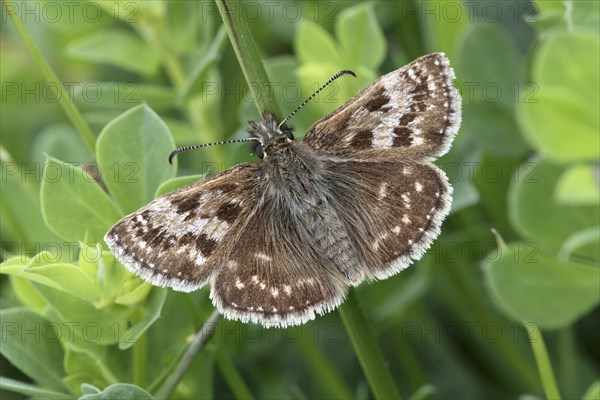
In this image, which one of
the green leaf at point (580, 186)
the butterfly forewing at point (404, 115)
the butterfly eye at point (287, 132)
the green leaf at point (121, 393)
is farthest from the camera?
the butterfly eye at point (287, 132)

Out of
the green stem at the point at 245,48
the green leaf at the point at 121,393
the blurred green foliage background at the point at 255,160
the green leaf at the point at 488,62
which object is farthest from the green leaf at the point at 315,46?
the green leaf at the point at 121,393

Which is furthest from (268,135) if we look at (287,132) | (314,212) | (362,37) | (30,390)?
(30,390)

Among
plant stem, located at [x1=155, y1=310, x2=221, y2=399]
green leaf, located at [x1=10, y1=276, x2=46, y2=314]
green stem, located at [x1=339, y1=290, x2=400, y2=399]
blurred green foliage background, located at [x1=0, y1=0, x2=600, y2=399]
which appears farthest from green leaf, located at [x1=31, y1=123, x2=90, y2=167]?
green stem, located at [x1=339, y1=290, x2=400, y2=399]

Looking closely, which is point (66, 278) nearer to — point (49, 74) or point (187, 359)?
point (187, 359)

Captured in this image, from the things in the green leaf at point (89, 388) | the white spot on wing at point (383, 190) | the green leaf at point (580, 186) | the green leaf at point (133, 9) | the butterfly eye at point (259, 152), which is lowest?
the white spot on wing at point (383, 190)

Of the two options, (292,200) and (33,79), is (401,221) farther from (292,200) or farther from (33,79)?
(33,79)

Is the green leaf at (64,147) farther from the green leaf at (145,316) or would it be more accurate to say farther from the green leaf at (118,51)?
the green leaf at (145,316)

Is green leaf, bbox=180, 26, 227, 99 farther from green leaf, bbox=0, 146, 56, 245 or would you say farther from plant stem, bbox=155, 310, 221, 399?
plant stem, bbox=155, 310, 221, 399
